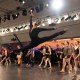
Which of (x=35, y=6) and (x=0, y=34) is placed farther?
(x=0, y=34)

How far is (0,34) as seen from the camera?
19078 mm

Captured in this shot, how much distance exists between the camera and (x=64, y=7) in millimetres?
12953

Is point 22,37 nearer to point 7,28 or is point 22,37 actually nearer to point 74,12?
point 7,28

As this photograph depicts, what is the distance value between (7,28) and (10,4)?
3.50 m

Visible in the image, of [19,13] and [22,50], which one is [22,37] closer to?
[19,13]

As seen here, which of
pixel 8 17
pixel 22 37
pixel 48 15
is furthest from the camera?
pixel 8 17

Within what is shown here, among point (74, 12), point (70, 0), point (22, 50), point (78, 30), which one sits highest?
point (70, 0)

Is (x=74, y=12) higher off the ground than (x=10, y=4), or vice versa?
(x=10, y=4)

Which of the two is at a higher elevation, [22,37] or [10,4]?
[10,4]

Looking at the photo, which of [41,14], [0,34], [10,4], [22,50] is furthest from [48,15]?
[22,50]

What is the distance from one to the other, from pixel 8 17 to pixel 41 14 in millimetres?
3954

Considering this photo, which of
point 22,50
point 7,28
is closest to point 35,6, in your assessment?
point 7,28

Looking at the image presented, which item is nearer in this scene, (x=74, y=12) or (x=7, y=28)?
(x=74, y=12)

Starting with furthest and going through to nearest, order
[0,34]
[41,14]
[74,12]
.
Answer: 1. [0,34]
2. [41,14]
3. [74,12]
